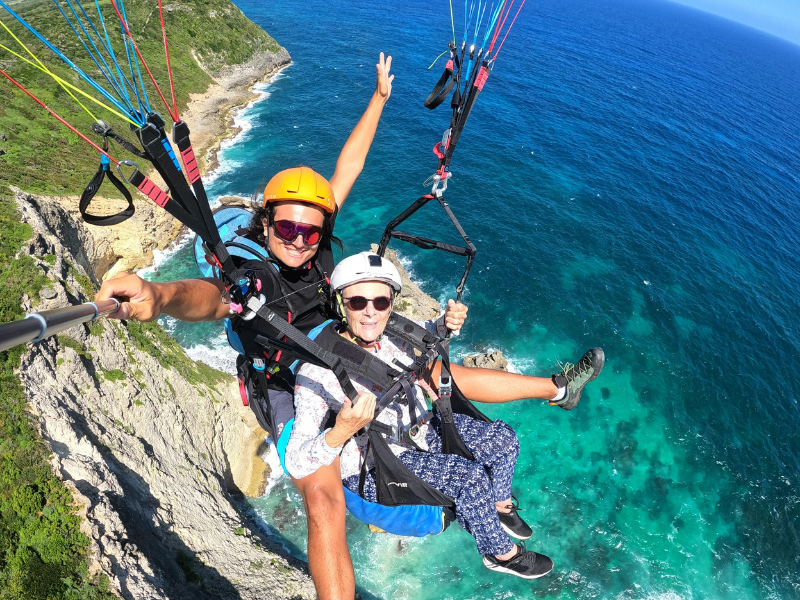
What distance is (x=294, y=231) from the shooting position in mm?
5867

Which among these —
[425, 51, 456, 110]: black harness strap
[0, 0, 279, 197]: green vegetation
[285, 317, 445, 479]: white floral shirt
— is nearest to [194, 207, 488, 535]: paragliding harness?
[285, 317, 445, 479]: white floral shirt

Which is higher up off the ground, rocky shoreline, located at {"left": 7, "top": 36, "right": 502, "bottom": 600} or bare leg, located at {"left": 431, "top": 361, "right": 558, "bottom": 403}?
bare leg, located at {"left": 431, "top": 361, "right": 558, "bottom": 403}

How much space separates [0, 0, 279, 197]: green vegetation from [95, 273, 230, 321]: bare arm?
1542 cm

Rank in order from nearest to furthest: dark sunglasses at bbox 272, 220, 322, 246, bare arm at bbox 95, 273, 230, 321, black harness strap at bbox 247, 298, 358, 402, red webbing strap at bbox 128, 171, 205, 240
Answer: red webbing strap at bbox 128, 171, 205, 240, bare arm at bbox 95, 273, 230, 321, black harness strap at bbox 247, 298, 358, 402, dark sunglasses at bbox 272, 220, 322, 246

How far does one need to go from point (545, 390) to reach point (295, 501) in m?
15.2

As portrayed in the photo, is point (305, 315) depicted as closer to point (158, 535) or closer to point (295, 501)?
point (158, 535)

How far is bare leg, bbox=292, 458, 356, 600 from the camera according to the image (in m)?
5.58

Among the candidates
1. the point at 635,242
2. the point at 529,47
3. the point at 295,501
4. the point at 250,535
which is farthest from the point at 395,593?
the point at 529,47

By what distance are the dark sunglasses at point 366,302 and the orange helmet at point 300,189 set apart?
1293 mm

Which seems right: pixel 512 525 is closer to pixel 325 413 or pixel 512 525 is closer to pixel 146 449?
pixel 325 413

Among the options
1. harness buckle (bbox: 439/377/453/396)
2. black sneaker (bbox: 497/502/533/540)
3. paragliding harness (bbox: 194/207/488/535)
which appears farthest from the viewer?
black sneaker (bbox: 497/502/533/540)

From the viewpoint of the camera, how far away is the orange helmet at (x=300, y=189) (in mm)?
5746

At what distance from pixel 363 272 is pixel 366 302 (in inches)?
15.7

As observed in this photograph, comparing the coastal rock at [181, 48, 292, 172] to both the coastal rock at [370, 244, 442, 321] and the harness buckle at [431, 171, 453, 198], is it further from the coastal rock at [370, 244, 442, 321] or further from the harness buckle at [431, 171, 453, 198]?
the harness buckle at [431, 171, 453, 198]
